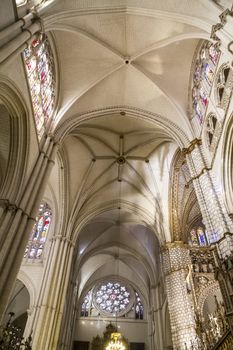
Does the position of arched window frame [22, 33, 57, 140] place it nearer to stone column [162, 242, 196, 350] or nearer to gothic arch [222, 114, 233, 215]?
gothic arch [222, 114, 233, 215]

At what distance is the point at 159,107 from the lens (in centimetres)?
1312

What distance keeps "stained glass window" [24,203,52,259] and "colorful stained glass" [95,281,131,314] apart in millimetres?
10202

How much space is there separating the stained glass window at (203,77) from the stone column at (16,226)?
6667mm

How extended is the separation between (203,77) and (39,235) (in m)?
11.6

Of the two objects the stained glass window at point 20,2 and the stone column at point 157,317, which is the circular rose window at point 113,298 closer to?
the stone column at point 157,317

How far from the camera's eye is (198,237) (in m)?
16.7

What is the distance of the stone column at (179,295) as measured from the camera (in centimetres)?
1118

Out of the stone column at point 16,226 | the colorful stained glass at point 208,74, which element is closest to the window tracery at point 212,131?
the colorful stained glass at point 208,74

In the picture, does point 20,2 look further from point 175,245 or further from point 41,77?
point 175,245

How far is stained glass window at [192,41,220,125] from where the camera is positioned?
9875mm

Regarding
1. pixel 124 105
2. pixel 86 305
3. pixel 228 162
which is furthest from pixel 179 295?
pixel 86 305

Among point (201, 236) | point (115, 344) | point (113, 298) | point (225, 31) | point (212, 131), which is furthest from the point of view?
point (113, 298)

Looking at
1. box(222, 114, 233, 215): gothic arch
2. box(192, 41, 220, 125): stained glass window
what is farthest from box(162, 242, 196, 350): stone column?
box(192, 41, 220, 125): stained glass window

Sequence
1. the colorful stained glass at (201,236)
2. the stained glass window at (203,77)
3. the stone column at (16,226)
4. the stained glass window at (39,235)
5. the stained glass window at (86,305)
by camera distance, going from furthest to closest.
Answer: the stained glass window at (86,305) → the colorful stained glass at (201,236) → the stained glass window at (39,235) → the stained glass window at (203,77) → the stone column at (16,226)
